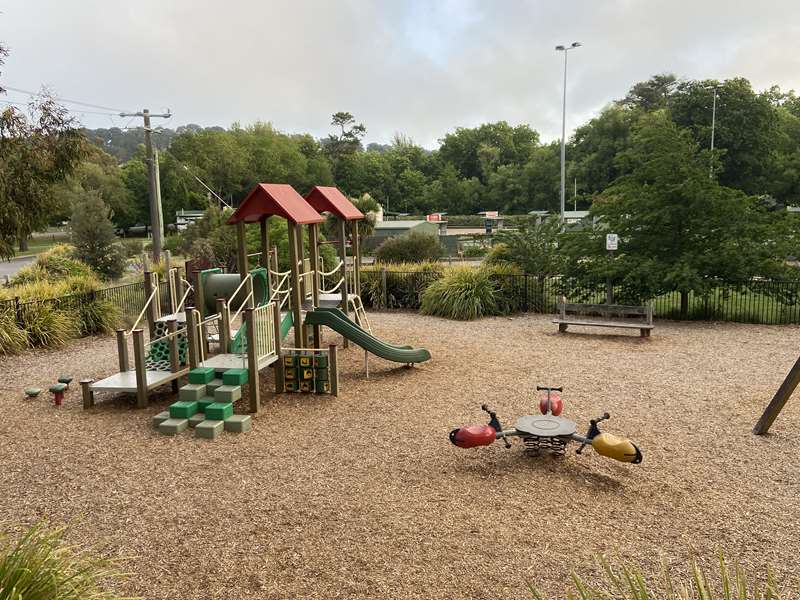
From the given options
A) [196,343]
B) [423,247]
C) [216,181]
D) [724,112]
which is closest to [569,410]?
[196,343]

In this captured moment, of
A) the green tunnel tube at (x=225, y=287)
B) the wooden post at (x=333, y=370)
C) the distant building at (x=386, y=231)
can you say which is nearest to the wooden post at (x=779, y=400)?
the wooden post at (x=333, y=370)

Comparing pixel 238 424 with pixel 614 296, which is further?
pixel 614 296

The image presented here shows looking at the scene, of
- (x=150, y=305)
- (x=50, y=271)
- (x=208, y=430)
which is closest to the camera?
(x=208, y=430)

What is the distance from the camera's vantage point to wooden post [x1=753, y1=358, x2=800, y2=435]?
657 cm

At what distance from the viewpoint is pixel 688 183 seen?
13.6 meters

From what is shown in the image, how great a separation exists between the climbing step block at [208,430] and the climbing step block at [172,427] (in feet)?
0.73

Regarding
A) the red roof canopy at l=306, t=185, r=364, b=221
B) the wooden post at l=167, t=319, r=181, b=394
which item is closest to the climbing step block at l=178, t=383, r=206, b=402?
the wooden post at l=167, t=319, r=181, b=394

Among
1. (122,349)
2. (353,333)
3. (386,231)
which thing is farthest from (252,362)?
(386,231)

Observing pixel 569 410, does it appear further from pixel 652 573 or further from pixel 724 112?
pixel 724 112

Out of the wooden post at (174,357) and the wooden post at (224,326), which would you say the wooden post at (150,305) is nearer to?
the wooden post at (174,357)

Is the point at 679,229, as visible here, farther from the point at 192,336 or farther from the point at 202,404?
the point at 202,404

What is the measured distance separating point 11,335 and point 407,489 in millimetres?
9561

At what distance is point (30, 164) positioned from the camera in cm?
1160

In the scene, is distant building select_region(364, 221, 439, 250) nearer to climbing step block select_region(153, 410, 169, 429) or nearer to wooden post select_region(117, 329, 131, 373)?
wooden post select_region(117, 329, 131, 373)
